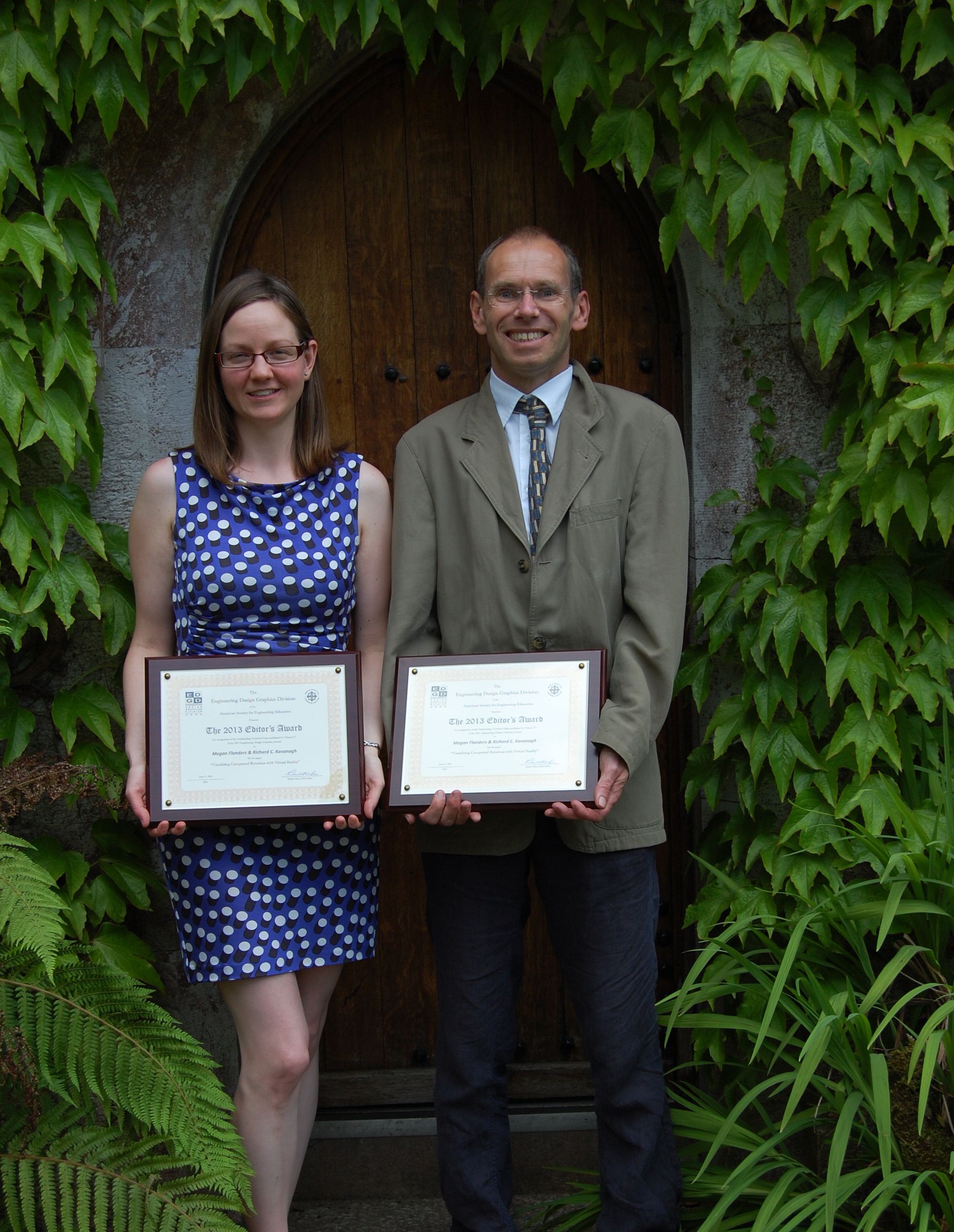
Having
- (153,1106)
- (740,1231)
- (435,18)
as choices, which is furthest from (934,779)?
(435,18)

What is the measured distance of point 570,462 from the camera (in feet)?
7.82

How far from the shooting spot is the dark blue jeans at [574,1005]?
2.40m

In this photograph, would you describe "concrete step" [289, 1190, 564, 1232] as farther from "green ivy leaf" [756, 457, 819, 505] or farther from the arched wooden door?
"green ivy leaf" [756, 457, 819, 505]

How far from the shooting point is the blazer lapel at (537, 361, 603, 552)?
2357 millimetres

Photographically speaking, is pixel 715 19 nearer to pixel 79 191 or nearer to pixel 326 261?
pixel 326 261

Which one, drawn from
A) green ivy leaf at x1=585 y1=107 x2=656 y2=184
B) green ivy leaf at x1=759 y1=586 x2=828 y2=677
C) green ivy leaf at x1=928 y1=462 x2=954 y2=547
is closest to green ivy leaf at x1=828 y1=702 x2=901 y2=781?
green ivy leaf at x1=759 y1=586 x2=828 y2=677

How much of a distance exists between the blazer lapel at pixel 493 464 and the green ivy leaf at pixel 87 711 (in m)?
1.03

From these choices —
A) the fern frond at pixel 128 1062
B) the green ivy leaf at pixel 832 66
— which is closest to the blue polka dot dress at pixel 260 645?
the fern frond at pixel 128 1062

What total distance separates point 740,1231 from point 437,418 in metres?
1.79

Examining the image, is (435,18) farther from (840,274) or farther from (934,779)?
(934,779)

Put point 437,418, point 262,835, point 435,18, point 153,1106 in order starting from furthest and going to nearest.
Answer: point 435,18, point 437,418, point 262,835, point 153,1106

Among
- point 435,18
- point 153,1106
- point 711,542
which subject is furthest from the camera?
point 711,542

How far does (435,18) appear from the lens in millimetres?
2766

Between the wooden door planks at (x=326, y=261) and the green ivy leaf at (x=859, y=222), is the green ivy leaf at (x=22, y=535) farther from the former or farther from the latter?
the green ivy leaf at (x=859, y=222)
